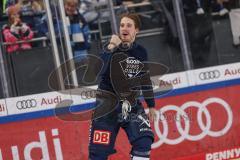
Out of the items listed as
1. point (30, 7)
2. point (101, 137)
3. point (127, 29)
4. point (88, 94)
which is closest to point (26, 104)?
point (88, 94)

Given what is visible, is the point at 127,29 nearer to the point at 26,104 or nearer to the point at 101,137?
the point at 101,137

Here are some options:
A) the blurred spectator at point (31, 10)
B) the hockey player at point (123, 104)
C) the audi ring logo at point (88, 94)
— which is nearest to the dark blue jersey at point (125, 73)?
the hockey player at point (123, 104)

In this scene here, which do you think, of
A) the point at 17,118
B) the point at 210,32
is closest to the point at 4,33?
the point at 17,118

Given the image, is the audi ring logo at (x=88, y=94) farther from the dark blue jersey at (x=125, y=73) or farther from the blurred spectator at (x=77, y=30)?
the dark blue jersey at (x=125, y=73)

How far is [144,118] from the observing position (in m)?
7.07

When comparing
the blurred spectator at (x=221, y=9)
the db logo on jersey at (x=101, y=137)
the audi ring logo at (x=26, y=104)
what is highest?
the blurred spectator at (x=221, y=9)

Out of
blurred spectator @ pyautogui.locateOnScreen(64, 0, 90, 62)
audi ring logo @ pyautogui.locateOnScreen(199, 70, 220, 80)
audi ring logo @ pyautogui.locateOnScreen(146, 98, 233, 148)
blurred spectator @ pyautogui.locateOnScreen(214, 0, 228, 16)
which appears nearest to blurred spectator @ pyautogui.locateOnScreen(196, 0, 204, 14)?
blurred spectator @ pyautogui.locateOnScreen(214, 0, 228, 16)

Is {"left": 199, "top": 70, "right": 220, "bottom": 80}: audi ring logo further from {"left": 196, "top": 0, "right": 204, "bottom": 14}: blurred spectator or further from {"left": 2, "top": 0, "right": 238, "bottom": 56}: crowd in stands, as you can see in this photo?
{"left": 2, "top": 0, "right": 238, "bottom": 56}: crowd in stands

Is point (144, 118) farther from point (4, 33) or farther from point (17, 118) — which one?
point (4, 33)

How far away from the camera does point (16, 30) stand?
885 cm

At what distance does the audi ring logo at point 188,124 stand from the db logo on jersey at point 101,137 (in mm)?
1892

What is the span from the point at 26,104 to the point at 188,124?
2.16 metres

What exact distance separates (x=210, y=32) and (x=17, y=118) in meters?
3.01

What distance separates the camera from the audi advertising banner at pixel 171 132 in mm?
8383
